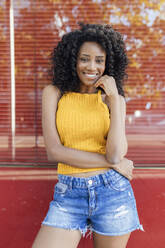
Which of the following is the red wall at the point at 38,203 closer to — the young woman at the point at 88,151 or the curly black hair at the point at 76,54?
the young woman at the point at 88,151

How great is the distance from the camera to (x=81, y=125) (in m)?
2.03

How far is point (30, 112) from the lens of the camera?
2.67 metres

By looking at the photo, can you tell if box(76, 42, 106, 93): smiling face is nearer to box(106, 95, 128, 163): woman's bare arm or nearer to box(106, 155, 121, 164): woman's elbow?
box(106, 95, 128, 163): woman's bare arm

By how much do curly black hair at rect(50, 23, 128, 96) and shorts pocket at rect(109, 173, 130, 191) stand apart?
1.98 ft

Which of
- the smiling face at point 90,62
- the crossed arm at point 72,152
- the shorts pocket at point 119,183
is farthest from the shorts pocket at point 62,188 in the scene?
the smiling face at point 90,62

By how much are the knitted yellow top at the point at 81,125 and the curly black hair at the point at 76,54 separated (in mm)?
156

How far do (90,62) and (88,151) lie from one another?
56cm

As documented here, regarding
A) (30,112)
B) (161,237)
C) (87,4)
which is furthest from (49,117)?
(161,237)

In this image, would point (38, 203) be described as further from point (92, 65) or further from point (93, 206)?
point (92, 65)

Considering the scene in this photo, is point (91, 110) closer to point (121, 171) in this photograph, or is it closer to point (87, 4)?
point (121, 171)

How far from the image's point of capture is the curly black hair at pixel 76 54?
214cm

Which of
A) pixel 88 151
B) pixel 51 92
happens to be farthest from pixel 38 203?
pixel 51 92

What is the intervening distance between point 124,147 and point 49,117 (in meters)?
0.52

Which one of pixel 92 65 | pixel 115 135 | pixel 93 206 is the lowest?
pixel 93 206
